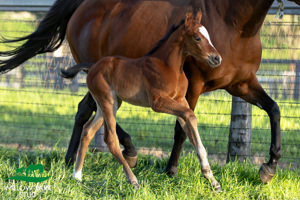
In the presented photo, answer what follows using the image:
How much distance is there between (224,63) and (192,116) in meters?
0.69

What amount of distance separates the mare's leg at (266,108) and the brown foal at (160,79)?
0.72 m

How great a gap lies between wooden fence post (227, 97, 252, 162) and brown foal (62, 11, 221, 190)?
5.37 ft

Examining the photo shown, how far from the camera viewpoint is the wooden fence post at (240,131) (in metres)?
4.64

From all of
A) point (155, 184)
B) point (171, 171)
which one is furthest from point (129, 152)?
point (155, 184)

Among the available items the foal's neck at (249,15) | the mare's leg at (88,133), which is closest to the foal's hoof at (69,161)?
the mare's leg at (88,133)

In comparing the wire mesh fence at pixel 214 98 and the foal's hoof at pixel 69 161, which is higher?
the wire mesh fence at pixel 214 98

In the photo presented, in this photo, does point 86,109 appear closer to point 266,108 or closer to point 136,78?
point 136,78

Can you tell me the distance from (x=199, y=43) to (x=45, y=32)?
2.20m

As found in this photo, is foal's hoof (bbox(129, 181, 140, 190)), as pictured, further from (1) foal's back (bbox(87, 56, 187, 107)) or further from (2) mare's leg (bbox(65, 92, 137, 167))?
(2) mare's leg (bbox(65, 92, 137, 167))

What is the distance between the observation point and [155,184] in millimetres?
3469

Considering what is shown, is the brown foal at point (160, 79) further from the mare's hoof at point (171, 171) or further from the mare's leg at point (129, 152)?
the mare's leg at point (129, 152)

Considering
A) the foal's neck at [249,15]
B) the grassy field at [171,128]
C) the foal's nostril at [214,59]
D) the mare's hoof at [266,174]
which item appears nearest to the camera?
the foal's nostril at [214,59]

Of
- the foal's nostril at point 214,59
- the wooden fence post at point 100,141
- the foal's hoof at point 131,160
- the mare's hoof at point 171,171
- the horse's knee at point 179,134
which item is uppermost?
the foal's nostril at point 214,59

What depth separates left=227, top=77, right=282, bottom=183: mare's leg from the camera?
3.60 m
